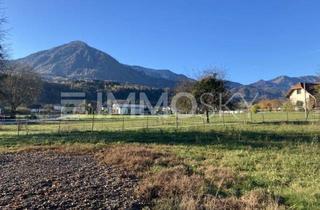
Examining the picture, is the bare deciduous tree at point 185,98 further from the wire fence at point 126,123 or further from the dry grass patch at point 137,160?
the dry grass patch at point 137,160

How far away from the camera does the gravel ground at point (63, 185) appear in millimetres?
8812

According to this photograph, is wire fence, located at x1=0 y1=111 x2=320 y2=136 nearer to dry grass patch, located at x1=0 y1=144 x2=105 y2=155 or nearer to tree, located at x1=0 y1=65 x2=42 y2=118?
dry grass patch, located at x1=0 y1=144 x2=105 y2=155

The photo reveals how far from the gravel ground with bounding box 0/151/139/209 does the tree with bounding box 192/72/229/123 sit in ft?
113

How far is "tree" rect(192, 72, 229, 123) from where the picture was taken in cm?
4923

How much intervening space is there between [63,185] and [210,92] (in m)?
39.7

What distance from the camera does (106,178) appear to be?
37.8 ft

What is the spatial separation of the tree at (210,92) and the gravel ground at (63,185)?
113ft

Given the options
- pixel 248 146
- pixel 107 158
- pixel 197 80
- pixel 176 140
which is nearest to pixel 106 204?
pixel 107 158

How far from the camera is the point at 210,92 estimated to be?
4934 cm

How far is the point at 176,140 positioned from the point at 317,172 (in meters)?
11.5

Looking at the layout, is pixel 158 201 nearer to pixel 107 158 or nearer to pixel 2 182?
pixel 2 182

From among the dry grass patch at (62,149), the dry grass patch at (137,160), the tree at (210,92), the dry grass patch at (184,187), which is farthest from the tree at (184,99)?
the dry grass patch at (184,187)

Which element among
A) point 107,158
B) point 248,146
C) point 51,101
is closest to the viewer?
point 107,158

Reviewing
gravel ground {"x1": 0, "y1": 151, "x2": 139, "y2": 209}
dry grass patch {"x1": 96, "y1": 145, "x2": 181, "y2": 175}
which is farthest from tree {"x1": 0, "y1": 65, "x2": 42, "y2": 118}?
gravel ground {"x1": 0, "y1": 151, "x2": 139, "y2": 209}
